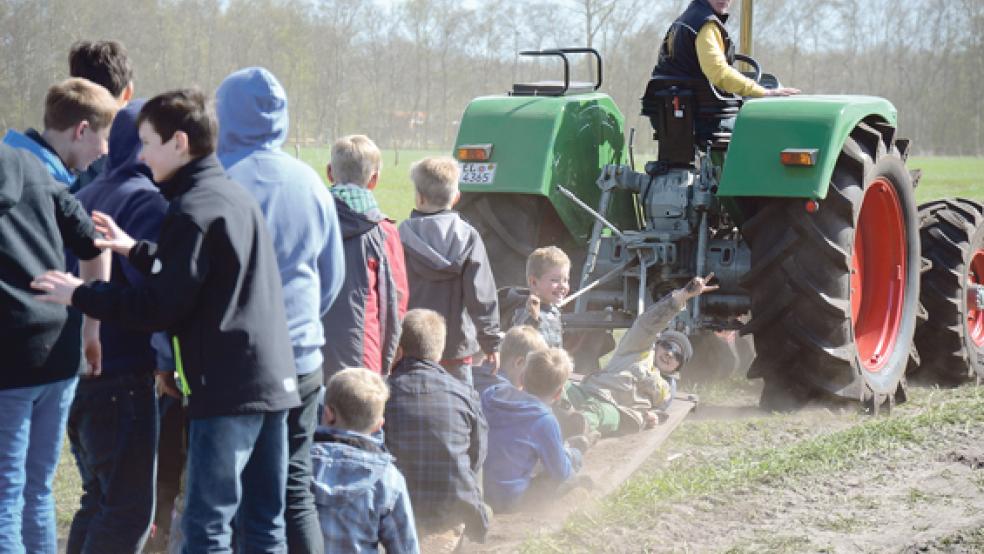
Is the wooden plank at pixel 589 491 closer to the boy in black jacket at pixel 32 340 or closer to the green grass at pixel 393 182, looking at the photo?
the boy in black jacket at pixel 32 340

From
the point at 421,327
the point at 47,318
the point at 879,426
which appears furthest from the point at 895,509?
the point at 47,318

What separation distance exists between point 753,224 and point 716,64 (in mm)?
826

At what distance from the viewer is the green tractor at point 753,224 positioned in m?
5.82

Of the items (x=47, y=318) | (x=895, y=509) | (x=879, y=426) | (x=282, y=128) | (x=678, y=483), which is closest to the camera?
(x=47, y=318)

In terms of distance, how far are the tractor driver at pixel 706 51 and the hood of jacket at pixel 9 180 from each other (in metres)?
3.78

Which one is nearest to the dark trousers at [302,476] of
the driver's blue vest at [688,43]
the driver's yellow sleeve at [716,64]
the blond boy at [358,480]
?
the blond boy at [358,480]

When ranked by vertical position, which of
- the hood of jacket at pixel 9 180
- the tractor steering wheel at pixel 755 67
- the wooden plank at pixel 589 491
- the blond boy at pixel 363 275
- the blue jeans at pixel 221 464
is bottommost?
the wooden plank at pixel 589 491

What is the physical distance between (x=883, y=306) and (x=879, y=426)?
1.23 metres

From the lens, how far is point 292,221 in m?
3.47

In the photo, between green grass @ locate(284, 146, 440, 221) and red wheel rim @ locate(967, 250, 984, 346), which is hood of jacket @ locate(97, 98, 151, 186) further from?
green grass @ locate(284, 146, 440, 221)

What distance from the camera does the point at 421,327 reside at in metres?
4.17

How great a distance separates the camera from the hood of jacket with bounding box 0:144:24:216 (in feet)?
10.3

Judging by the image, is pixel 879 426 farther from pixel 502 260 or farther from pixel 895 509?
pixel 502 260

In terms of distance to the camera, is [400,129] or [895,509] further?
[400,129]
